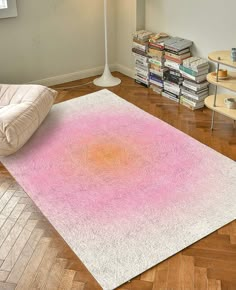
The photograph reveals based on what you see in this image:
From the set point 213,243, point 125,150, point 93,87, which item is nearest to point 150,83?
point 93,87

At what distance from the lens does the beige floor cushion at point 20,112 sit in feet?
10.0

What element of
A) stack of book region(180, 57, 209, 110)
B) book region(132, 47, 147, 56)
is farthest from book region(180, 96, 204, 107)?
book region(132, 47, 147, 56)

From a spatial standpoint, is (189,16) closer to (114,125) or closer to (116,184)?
(114,125)

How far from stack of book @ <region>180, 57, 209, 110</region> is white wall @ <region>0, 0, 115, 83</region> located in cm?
123

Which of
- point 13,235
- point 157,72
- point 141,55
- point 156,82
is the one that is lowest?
point 13,235

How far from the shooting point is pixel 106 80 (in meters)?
4.46

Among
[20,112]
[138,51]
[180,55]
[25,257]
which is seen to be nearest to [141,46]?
[138,51]

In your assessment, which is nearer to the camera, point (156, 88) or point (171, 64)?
point (171, 64)

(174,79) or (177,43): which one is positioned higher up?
(177,43)

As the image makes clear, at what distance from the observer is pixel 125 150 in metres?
3.22

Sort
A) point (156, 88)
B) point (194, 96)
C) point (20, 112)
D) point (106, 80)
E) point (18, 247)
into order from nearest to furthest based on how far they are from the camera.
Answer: point (18, 247)
point (20, 112)
point (194, 96)
point (156, 88)
point (106, 80)

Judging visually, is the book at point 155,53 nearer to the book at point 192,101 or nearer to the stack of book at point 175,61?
the stack of book at point 175,61

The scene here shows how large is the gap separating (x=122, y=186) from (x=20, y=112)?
3.31 ft

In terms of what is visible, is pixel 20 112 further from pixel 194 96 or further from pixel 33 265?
Answer: pixel 194 96
